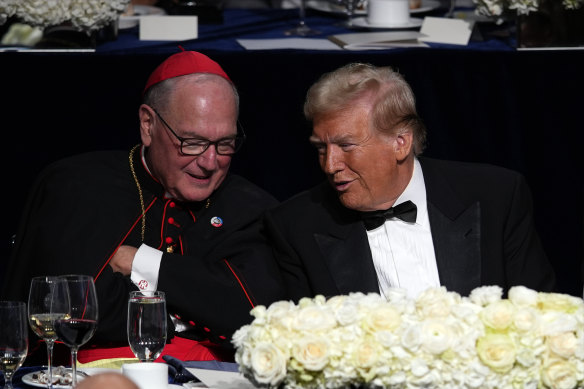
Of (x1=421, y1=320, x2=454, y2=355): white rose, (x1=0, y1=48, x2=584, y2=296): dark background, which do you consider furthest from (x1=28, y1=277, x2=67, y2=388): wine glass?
(x1=0, y1=48, x2=584, y2=296): dark background

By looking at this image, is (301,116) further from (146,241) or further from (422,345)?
(422,345)

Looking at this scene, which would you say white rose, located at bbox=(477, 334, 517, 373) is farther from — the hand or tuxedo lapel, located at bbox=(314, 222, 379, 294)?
the hand

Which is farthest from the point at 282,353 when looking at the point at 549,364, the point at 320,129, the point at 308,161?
the point at 308,161

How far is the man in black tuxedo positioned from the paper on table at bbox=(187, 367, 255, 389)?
0.81 metres

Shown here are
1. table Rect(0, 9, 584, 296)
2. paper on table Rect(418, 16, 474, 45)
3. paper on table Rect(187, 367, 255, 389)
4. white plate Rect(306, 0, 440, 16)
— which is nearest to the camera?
paper on table Rect(187, 367, 255, 389)

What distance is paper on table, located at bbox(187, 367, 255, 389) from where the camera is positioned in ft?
8.39

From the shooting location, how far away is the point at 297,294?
351 centimetres

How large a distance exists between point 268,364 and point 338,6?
152 inches

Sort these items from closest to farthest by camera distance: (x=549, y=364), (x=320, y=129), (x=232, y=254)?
(x=549, y=364) < (x=320, y=129) < (x=232, y=254)

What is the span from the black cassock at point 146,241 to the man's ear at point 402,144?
0.54 m

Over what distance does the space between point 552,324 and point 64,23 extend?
304cm

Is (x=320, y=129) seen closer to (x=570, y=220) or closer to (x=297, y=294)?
(x=297, y=294)

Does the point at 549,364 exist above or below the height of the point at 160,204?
above

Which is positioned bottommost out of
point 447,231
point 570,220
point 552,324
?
point 570,220
